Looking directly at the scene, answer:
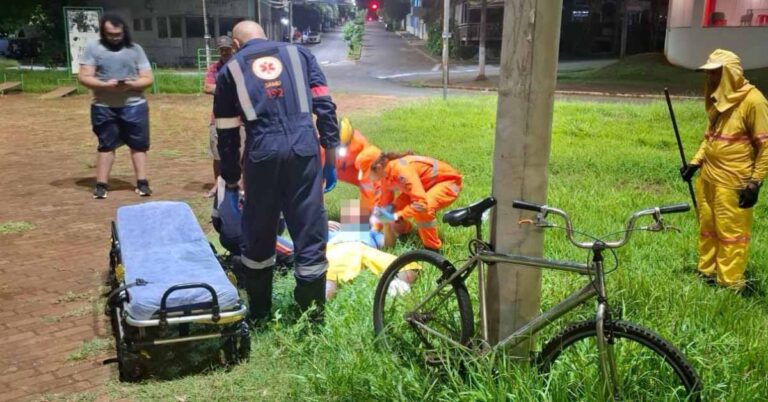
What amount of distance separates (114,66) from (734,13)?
25254mm

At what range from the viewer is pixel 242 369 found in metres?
3.81

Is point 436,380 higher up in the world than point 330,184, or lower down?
lower down

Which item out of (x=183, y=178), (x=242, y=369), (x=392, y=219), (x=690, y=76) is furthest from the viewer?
(x=690, y=76)

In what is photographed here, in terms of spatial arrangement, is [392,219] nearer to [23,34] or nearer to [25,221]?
[25,221]

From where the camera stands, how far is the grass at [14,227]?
6.40 m

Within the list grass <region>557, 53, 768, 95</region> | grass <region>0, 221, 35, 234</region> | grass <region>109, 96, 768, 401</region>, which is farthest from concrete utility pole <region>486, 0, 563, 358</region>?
grass <region>557, 53, 768, 95</region>

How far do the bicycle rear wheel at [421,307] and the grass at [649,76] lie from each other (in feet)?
63.6

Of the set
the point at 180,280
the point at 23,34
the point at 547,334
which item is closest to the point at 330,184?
the point at 180,280

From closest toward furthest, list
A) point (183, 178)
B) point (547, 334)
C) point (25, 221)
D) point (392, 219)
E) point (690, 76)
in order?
1. point (547, 334)
2. point (392, 219)
3. point (25, 221)
4. point (183, 178)
5. point (690, 76)

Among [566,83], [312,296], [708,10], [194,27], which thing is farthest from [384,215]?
[194,27]

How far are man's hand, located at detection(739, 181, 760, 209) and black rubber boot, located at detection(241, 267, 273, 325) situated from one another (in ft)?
10.5

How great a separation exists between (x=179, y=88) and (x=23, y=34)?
81.3ft

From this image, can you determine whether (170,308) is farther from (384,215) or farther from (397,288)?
(384,215)

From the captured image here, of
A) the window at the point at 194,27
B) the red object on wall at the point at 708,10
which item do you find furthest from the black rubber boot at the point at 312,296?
the window at the point at 194,27
